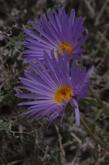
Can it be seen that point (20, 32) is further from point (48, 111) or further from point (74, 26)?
point (48, 111)

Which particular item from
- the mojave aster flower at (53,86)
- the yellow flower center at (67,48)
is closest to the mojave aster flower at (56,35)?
the yellow flower center at (67,48)

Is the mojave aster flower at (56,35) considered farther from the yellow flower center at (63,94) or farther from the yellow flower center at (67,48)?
the yellow flower center at (63,94)

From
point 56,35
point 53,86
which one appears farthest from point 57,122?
point 56,35

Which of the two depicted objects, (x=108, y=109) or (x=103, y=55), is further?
(x=103, y=55)

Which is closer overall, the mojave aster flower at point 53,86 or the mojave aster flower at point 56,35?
the mojave aster flower at point 53,86

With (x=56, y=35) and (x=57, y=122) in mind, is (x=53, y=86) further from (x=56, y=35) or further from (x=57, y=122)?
(x=57, y=122)

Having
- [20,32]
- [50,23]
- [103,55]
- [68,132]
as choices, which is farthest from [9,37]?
[103,55]
